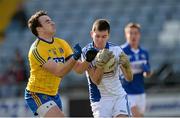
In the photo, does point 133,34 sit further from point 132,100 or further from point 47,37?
point 47,37

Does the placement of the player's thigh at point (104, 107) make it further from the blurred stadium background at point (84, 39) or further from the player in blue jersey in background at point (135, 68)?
the blurred stadium background at point (84, 39)

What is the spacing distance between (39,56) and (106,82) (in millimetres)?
894

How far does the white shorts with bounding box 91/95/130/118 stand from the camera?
7.78 metres

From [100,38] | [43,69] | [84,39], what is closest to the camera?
[100,38]

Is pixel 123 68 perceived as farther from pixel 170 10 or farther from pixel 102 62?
pixel 170 10

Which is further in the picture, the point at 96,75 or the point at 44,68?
the point at 44,68

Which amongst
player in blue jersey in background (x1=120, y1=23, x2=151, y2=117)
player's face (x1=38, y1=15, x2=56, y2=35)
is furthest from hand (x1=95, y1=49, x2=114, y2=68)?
player in blue jersey in background (x1=120, y1=23, x2=151, y2=117)

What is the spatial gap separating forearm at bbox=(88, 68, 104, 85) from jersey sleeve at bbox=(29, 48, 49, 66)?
0.58 metres

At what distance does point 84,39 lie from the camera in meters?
20.1

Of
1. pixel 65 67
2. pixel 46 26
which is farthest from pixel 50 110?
pixel 46 26

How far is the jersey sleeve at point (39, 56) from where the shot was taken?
7.73 meters

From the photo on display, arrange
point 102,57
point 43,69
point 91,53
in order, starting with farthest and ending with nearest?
point 43,69 < point 102,57 < point 91,53

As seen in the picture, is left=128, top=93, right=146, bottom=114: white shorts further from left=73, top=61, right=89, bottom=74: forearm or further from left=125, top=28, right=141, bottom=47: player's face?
left=73, top=61, right=89, bottom=74: forearm

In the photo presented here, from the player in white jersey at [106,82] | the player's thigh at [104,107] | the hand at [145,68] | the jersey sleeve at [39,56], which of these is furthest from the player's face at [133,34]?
the jersey sleeve at [39,56]
